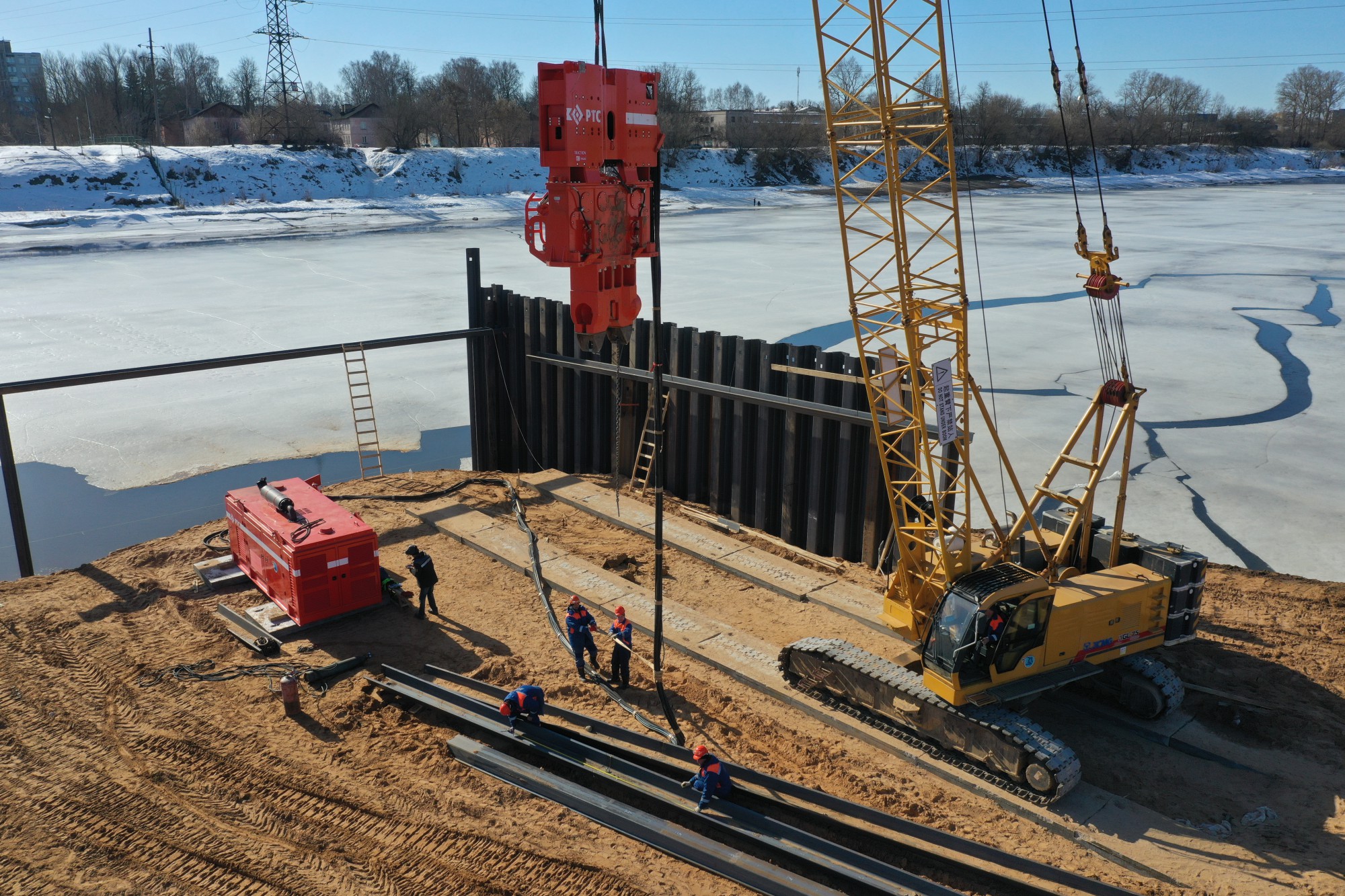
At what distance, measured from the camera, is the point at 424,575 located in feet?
39.7

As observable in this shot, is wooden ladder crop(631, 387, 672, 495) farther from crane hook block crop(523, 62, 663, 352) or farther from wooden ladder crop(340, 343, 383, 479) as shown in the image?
crane hook block crop(523, 62, 663, 352)

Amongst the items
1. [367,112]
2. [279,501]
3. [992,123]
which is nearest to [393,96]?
[367,112]

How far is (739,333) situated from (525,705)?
47.8ft

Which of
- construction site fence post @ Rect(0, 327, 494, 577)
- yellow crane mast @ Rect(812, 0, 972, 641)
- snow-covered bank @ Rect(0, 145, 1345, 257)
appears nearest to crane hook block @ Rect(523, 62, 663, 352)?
yellow crane mast @ Rect(812, 0, 972, 641)

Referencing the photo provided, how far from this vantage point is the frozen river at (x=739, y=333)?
15.8 metres

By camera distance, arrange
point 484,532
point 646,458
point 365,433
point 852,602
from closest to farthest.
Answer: point 852,602 → point 484,532 → point 646,458 → point 365,433

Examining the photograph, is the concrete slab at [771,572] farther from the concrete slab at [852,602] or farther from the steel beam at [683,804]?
the steel beam at [683,804]

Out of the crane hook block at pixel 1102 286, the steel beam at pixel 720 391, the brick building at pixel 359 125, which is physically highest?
the brick building at pixel 359 125

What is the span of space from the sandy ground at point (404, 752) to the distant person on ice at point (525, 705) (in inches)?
25.8

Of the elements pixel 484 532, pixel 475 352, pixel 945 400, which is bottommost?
pixel 484 532

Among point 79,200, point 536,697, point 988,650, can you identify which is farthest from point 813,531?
point 79,200

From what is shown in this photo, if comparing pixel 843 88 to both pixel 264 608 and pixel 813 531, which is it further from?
pixel 264 608

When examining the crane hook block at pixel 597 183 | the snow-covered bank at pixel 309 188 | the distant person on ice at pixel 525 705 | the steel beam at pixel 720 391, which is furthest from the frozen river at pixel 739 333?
the distant person on ice at pixel 525 705

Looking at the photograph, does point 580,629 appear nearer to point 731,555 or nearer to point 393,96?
point 731,555
